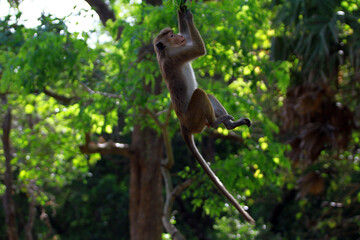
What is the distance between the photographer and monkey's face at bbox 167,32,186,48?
2624 mm

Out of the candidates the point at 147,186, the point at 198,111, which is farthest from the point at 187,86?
the point at 147,186

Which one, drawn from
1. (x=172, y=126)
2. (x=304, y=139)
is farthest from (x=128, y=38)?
(x=304, y=139)

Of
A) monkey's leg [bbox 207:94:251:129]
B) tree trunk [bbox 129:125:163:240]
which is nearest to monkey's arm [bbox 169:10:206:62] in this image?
monkey's leg [bbox 207:94:251:129]

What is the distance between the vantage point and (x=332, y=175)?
8.75 metres

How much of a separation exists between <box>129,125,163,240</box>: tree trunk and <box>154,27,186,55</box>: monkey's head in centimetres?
463

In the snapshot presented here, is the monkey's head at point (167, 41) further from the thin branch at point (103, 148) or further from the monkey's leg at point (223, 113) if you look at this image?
the thin branch at point (103, 148)

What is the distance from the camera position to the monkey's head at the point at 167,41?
2633 millimetres

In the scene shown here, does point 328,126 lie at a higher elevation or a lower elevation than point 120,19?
lower

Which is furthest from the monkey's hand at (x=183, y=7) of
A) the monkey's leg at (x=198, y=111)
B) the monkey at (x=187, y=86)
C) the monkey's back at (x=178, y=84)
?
the monkey's leg at (x=198, y=111)

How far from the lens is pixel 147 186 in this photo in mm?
7434

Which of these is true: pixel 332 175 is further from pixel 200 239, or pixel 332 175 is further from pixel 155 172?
pixel 200 239

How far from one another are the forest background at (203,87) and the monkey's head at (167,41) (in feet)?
3.88

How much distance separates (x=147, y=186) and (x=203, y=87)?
2286mm

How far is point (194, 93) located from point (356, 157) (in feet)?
21.5
